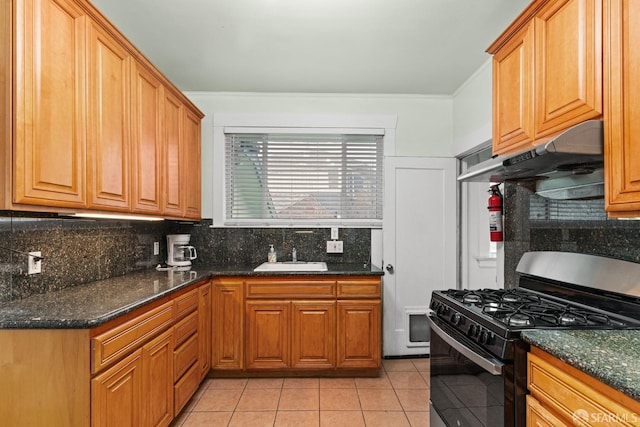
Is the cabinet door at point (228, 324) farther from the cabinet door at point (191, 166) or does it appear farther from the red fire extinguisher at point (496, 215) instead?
the red fire extinguisher at point (496, 215)

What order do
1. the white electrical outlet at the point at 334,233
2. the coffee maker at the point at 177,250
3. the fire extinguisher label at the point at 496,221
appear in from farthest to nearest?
the white electrical outlet at the point at 334,233 < the coffee maker at the point at 177,250 < the fire extinguisher label at the point at 496,221

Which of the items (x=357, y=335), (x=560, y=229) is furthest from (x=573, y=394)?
(x=357, y=335)

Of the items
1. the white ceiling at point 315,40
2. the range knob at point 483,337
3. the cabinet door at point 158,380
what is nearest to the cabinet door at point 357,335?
the cabinet door at point 158,380

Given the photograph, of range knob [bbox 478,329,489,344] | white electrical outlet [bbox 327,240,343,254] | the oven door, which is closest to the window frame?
white electrical outlet [bbox 327,240,343,254]

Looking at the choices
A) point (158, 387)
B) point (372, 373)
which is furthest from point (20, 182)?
point (372, 373)

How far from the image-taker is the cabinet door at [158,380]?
179 cm

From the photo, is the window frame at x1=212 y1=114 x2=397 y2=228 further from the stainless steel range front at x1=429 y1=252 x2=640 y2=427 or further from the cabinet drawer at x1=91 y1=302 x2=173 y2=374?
the stainless steel range front at x1=429 y1=252 x2=640 y2=427

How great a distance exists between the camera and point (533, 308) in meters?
1.61

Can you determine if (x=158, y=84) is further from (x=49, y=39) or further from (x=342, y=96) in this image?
(x=342, y=96)

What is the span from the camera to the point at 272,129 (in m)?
3.36

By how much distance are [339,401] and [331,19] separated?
260 cm

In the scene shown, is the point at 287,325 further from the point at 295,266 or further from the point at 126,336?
the point at 126,336

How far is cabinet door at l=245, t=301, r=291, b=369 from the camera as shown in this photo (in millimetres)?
2805

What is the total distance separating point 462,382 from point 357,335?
1.25m
